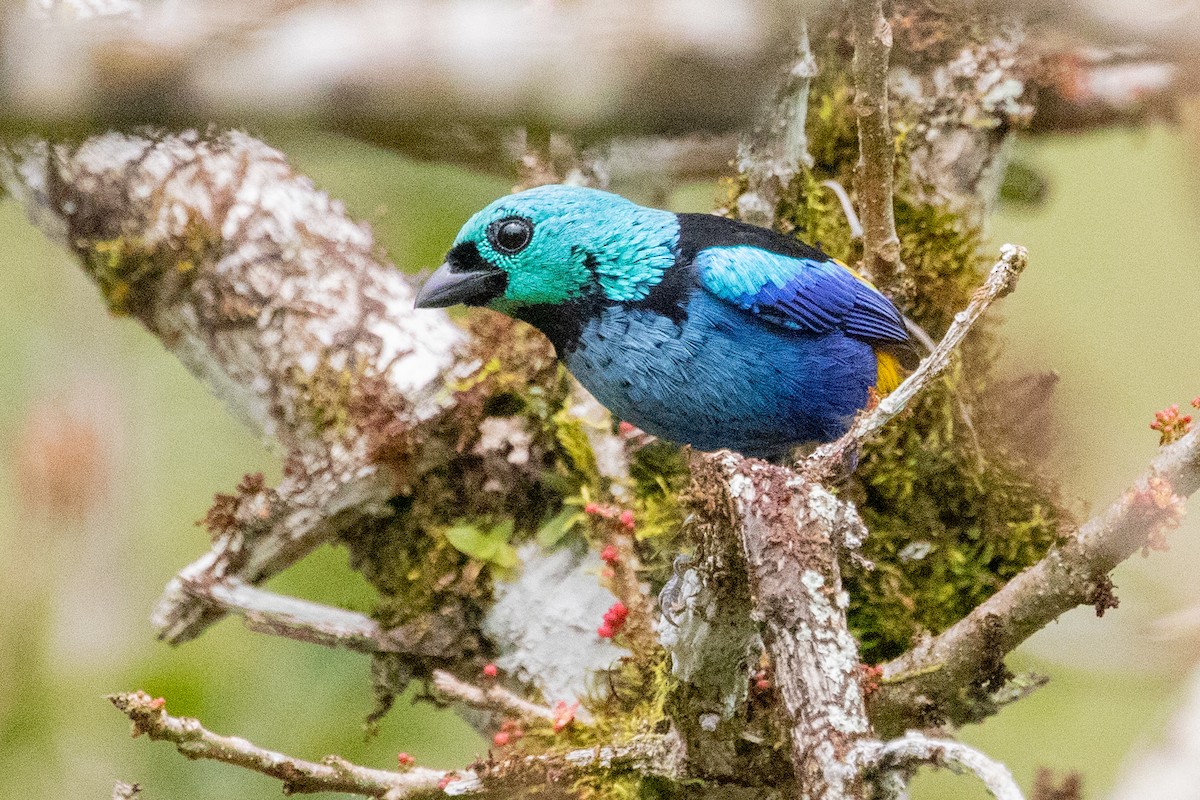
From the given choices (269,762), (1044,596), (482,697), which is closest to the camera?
(1044,596)

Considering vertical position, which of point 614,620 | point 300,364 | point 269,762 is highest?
point 300,364

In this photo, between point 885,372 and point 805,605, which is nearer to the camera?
point 805,605

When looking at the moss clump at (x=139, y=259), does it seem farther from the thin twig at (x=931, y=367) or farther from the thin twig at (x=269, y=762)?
the thin twig at (x=931, y=367)

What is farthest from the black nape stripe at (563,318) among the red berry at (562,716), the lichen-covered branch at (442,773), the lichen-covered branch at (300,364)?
the lichen-covered branch at (442,773)

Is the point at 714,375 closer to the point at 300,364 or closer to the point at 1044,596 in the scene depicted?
the point at 1044,596

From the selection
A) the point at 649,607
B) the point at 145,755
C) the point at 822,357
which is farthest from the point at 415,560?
the point at 145,755

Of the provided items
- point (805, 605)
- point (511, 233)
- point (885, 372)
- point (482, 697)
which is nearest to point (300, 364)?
point (511, 233)

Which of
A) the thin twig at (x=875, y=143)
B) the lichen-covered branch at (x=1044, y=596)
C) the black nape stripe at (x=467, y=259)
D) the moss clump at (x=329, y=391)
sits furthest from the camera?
the moss clump at (x=329, y=391)

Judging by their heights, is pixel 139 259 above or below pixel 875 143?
above
